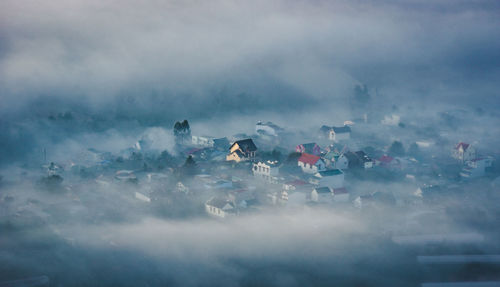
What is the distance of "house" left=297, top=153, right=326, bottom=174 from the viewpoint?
69.2ft

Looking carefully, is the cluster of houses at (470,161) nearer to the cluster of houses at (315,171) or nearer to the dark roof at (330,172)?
the cluster of houses at (315,171)

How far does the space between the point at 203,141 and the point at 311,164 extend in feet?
28.0

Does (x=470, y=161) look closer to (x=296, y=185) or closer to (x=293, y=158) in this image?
(x=293, y=158)

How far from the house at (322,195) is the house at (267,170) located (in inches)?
86.7

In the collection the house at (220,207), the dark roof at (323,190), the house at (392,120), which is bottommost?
the house at (220,207)

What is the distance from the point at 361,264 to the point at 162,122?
21534 millimetres

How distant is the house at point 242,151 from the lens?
74.6 feet

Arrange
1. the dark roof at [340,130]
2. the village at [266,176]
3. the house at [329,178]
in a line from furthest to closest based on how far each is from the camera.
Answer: the dark roof at [340,130] → the house at [329,178] → the village at [266,176]

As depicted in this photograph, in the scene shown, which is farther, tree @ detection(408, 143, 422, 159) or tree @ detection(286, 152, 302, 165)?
tree @ detection(408, 143, 422, 159)

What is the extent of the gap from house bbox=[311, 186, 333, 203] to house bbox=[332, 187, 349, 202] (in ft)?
0.55

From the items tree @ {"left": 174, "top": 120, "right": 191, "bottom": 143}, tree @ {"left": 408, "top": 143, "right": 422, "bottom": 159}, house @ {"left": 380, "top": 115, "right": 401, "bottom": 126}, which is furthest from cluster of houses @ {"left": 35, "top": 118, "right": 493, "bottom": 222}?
house @ {"left": 380, "top": 115, "right": 401, "bottom": 126}

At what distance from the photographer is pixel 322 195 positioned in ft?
60.3

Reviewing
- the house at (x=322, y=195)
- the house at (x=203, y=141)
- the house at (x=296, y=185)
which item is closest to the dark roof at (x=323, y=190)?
the house at (x=322, y=195)

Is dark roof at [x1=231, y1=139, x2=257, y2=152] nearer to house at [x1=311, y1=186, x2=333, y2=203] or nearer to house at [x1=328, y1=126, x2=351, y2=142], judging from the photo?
house at [x1=311, y1=186, x2=333, y2=203]
